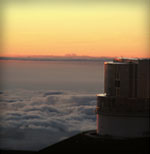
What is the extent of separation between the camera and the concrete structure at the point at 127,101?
10414mm

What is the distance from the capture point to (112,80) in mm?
10602

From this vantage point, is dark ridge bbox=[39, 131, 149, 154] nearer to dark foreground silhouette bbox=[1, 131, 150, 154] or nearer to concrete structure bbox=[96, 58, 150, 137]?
dark foreground silhouette bbox=[1, 131, 150, 154]

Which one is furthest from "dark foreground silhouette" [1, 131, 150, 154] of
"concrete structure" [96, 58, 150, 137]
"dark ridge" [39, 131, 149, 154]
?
"concrete structure" [96, 58, 150, 137]

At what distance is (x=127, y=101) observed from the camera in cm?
1053

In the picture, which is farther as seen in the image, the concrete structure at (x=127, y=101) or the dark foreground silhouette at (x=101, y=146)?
the concrete structure at (x=127, y=101)

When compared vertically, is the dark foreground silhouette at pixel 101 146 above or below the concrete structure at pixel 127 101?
below

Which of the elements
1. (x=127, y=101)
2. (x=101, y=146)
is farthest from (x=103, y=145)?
(x=127, y=101)

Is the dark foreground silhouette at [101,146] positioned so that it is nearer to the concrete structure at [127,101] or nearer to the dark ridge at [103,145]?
the dark ridge at [103,145]

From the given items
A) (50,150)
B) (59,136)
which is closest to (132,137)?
(50,150)

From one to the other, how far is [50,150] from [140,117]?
2045mm

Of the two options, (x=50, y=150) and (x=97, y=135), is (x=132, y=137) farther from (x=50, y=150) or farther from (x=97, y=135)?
(x=50, y=150)

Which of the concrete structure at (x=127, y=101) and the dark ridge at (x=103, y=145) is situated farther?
the concrete structure at (x=127, y=101)

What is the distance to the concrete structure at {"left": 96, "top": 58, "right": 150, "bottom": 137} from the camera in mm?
10414

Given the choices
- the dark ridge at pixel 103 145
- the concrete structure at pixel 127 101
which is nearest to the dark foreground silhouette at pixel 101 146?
the dark ridge at pixel 103 145
